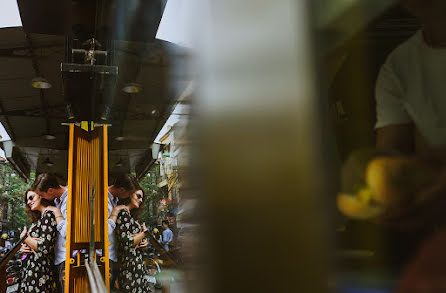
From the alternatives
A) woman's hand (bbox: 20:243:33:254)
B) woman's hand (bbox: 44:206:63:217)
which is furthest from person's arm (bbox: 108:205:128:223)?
woman's hand (bbox: 20:243:33:254)

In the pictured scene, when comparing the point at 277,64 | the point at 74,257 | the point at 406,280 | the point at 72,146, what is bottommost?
the point at 74,257

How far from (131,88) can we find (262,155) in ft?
16.0

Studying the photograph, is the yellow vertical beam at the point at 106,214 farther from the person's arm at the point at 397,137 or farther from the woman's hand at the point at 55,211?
the person's arm at the point at 397,137

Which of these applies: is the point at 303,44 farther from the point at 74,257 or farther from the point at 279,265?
the point at 74,257

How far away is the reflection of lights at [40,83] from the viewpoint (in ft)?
15.1

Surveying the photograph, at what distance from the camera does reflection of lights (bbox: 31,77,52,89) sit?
15.1 ft

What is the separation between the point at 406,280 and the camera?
200 mm

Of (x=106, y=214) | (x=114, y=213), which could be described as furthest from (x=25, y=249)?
(x=106, y=214)

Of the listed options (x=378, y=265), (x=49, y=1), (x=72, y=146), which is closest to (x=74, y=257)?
(x=72, y=146)

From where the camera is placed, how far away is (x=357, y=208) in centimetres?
21

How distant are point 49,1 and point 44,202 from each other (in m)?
2.44

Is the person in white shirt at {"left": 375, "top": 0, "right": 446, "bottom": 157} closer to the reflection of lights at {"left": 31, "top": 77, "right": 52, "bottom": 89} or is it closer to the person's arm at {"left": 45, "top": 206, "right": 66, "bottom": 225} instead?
the person's arm at {"left": 45, "top": 206, "right": 66, "bottom": 225}

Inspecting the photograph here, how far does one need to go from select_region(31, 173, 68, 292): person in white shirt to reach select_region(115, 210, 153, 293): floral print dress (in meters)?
0.52

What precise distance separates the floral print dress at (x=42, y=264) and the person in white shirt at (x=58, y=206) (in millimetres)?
52
